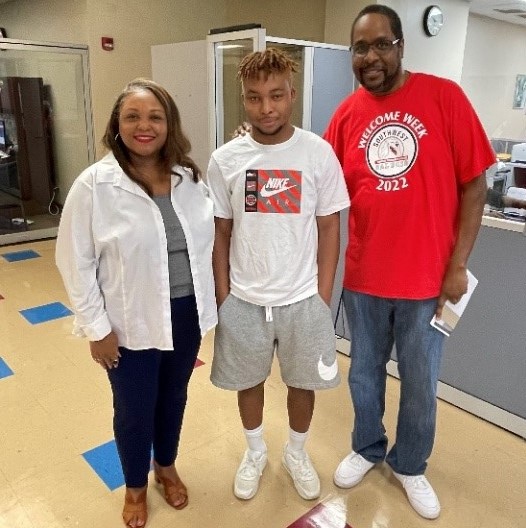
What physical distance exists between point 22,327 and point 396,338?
246 cm

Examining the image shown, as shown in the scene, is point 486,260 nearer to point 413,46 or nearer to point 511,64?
point 413,46

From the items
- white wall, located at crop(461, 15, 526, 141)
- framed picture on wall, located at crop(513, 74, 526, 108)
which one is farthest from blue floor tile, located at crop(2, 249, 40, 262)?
white wall, located at crop(461, 15, 526, 141)

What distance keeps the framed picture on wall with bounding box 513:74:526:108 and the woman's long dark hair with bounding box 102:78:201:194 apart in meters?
2.60

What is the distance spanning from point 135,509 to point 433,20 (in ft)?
15.7

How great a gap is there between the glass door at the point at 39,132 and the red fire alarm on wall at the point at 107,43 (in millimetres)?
179

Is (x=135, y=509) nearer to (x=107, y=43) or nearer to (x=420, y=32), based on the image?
(x=107, y=43)

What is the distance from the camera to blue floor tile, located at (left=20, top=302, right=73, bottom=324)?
3304mm

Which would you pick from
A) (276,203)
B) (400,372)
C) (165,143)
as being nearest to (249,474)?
(400,372)

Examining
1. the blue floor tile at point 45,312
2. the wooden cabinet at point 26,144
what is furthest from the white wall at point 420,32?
the blue floor tile at point 45,312

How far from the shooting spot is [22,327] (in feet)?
10.4

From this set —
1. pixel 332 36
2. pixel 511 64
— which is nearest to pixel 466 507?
pixel 332 36

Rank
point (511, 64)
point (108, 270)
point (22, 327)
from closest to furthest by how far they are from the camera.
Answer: point (108, 270), point (22, 327), point (511, 64)

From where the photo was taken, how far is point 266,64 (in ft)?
4.63

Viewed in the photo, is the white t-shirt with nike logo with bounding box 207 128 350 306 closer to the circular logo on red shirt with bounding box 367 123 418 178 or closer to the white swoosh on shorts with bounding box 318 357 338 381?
the circular logo on red shirt with bounding box 367 123 418 178
